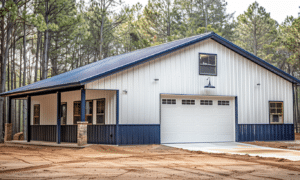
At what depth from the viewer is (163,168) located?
33.9 feet

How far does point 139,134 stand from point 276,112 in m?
8.40

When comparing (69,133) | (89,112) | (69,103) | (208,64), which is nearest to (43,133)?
(69,103)

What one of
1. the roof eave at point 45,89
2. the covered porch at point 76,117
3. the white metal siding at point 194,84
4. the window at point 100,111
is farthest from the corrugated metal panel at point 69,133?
the white metal siding at point 194,84

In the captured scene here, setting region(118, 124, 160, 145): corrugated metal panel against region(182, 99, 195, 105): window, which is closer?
region(118, 124, 160, 145): corrugated metal panel

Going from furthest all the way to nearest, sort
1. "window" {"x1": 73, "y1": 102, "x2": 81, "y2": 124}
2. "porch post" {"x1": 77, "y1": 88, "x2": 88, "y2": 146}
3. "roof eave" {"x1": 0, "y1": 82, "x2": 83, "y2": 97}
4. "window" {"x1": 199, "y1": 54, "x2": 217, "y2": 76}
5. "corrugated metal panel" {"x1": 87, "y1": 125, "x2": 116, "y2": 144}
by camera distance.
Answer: "window" {"x1": 73, "y1": 102, "x2": 81, "y2": 124} → "window" {"x1": 199, "y1": 54, "x2": 217, "y2": 76} → "corrugated metal panel" {"x1": 87, "y1": 125, "x2": 116, "y2": 144} → "roof eave" {"x1": 0, "y1": 82, "x2": 83, "y2": 97} → "porch post" {"x1": 77, "y1": 88, "x2": 88, "y2": 146}

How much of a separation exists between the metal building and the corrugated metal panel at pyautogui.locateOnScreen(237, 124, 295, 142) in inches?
2.1

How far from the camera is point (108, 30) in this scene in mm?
42250

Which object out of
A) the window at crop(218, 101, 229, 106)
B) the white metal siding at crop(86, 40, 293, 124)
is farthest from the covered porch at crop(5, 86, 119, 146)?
the window at crop(218, 101, 229, 106)

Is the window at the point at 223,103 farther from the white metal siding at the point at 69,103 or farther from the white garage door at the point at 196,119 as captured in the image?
the white metal siding at the point at 69,103

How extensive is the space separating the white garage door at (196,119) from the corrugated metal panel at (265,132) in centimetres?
54

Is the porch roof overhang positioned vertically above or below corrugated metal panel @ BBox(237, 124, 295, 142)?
above

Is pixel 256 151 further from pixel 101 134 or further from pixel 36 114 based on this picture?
pixel 36 114

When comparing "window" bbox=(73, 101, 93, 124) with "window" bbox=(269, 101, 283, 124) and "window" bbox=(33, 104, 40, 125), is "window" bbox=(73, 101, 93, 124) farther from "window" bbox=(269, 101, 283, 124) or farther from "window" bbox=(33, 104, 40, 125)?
"window" bbox=(269, 101, 283, 124)

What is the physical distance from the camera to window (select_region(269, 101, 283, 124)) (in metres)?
21.4
